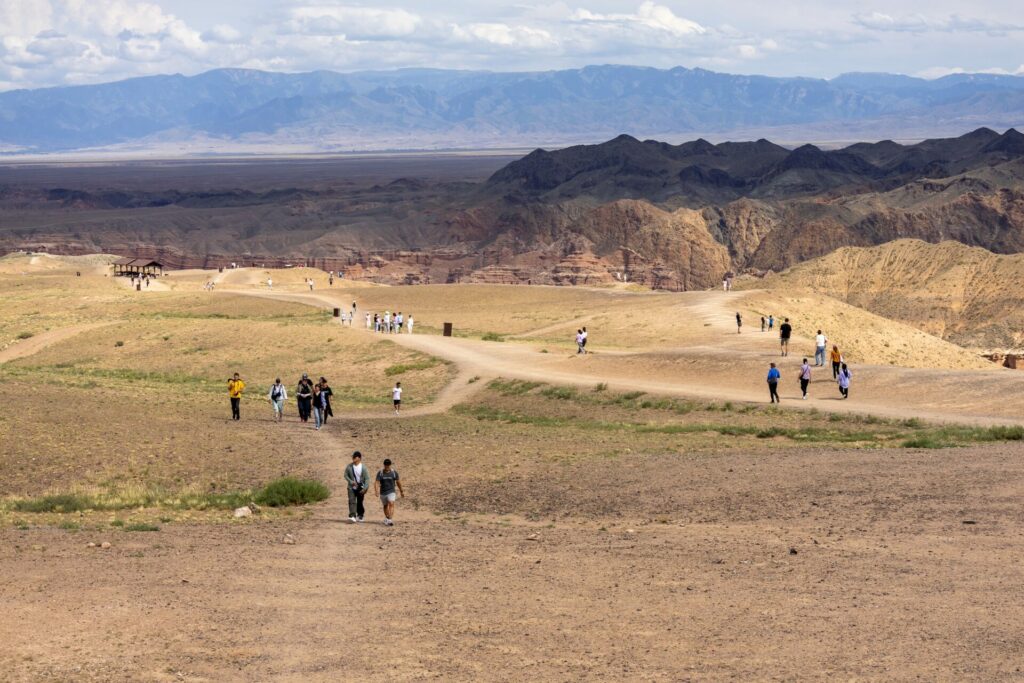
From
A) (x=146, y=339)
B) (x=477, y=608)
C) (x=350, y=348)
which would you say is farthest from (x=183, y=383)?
(x=477, y=608)

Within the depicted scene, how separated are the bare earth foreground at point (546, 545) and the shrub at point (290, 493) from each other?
37cm

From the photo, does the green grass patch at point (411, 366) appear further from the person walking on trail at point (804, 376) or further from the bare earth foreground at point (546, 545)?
the person walking on trail at point (804, 376)

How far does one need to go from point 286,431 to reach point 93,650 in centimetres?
1911

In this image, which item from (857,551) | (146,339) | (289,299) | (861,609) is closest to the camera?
(861,609)

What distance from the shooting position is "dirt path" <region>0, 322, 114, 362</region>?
61219 mm

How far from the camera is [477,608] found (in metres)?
17.1

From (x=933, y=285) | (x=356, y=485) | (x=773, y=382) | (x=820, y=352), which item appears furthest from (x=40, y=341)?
(x=933, y=285)

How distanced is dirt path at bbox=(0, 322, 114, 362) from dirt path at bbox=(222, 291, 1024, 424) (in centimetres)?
1792

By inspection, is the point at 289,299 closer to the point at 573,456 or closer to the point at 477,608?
the point at 573,456

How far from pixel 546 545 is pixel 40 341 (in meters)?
49.4

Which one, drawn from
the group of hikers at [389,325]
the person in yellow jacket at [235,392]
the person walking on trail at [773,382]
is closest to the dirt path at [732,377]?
the person walking on trail at [773,382]

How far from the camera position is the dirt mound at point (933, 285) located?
93312 mm

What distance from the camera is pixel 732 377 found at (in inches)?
1633

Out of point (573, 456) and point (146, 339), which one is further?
point (146, 339)
